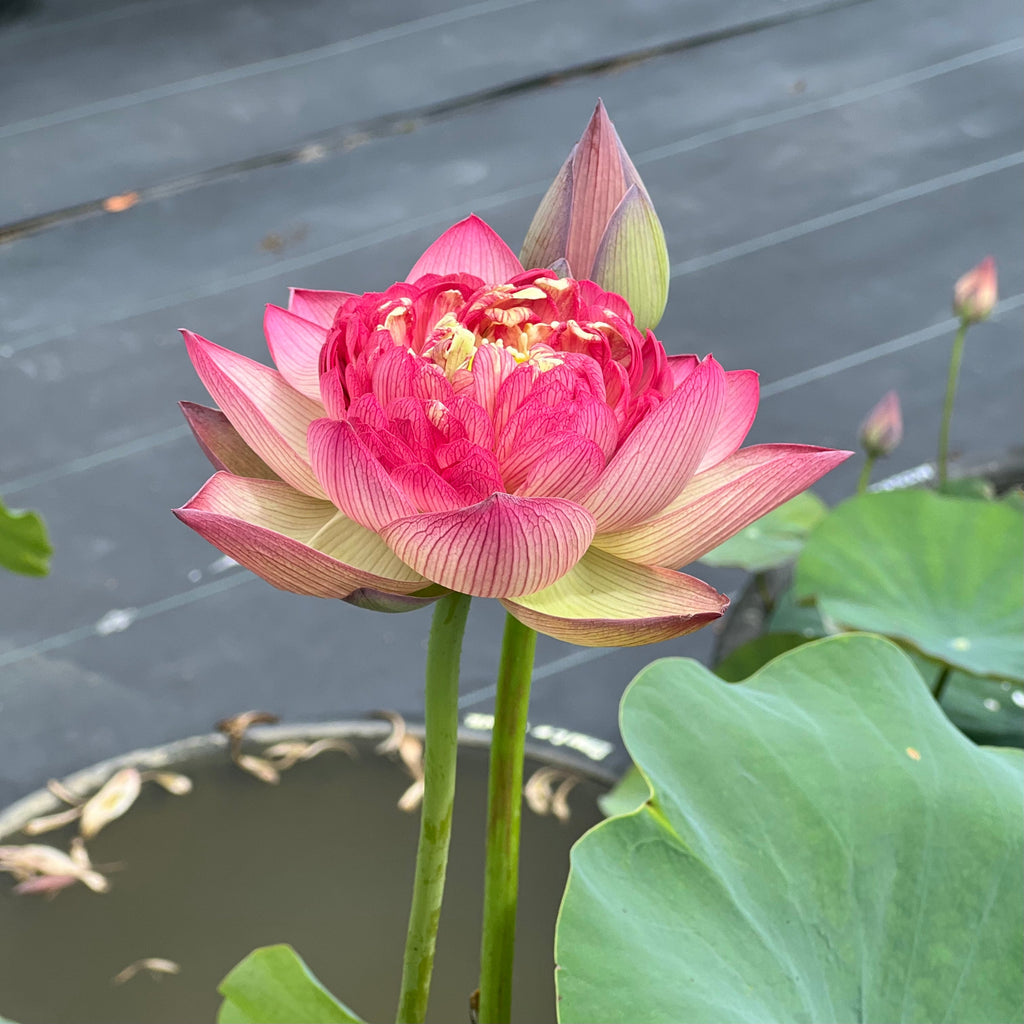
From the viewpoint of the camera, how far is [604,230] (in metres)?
0.36

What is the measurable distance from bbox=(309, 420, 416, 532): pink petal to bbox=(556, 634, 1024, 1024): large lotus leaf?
0.53 feet

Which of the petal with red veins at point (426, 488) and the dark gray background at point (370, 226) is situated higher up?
the dark gray background at point (370, 226)

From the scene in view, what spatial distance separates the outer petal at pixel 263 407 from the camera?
0.33 meters

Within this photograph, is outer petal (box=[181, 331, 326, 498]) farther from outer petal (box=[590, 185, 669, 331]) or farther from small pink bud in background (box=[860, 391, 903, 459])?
small pink bud in background (box=[860, 391, 903, 459])

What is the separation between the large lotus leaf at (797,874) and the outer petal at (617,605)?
12 centimetres

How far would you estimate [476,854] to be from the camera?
25.7 inches

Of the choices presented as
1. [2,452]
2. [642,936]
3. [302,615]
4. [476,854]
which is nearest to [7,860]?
[476,854]

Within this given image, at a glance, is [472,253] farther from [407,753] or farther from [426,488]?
[407,753]

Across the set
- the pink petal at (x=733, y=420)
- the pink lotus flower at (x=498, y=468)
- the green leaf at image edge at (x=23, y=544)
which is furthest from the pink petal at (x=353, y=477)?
the green leaf at image edge at (x=23, y=544)

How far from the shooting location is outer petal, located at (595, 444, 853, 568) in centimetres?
33

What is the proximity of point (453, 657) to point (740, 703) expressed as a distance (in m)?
0.17

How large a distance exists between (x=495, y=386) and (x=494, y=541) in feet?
0.15

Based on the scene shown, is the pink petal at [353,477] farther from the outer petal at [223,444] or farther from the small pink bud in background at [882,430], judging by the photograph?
the small pink bud in background at [882,430]

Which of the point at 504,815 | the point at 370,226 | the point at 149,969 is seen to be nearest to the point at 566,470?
the point at 504,815
